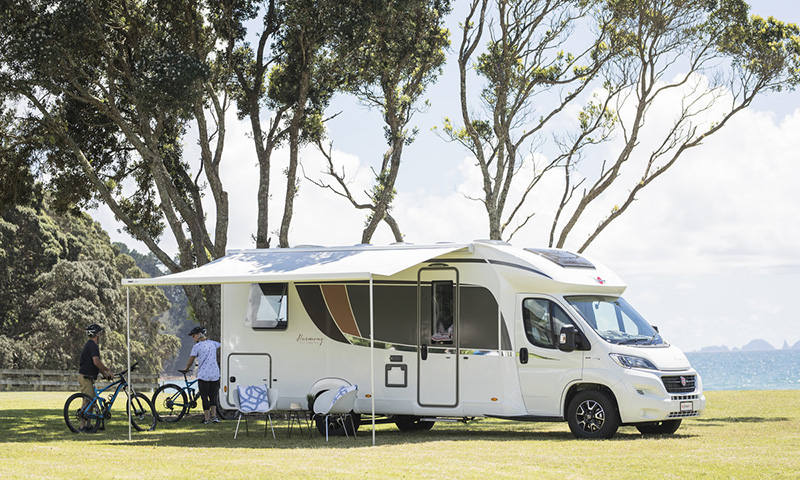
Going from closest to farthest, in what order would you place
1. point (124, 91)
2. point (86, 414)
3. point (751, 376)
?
point (86, 414), point (124, 91), point (751, 376)

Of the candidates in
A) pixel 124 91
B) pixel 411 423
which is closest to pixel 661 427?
pixel 411 423

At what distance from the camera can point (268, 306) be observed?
517 inches

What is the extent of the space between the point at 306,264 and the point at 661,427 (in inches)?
195

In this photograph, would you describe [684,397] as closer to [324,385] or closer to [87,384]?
[324,385]

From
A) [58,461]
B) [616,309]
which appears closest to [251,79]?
[616,309]

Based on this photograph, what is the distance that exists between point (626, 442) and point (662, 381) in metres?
0.95

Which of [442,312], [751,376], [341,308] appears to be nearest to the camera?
[442,312]

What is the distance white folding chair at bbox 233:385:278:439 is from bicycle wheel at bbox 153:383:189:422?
99.3 inches

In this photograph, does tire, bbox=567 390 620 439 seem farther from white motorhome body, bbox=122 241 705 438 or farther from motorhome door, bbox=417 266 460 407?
motorhome door, bbox=417 266 460 407

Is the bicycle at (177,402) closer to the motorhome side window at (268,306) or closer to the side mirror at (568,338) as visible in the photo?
the motorhome side window at (268,306)

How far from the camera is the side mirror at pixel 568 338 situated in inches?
463

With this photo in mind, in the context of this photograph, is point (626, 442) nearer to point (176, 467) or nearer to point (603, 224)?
point (176, 467)

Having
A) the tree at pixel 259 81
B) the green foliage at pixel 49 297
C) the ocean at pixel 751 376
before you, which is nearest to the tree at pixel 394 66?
the tree at pixel 259 81

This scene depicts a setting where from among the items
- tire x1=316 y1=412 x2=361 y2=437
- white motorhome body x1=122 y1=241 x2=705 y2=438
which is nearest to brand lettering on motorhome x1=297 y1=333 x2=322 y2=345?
white motorhome body x1=122 y1=241 x2=705 y2=438
